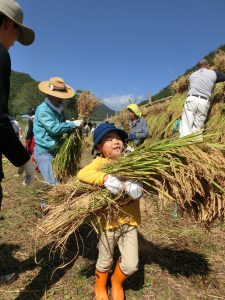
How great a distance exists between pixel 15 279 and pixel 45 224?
0.89m

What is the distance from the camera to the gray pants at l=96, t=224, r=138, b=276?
9.34ft

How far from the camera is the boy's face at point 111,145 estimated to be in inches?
118

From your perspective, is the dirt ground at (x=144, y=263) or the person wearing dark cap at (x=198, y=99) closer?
the dirt ground at (x=144, y=263)

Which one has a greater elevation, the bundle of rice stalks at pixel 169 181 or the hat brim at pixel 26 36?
the hat brim at pixel 26 36

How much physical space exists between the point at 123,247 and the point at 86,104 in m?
3.02

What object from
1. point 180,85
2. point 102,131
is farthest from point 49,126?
point 180,85

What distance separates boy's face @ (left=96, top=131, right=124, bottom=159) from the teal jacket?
1.51m

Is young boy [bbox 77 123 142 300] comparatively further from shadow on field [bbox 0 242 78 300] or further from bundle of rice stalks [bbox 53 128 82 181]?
bundle of rice stalks [bbox 53 128 82 181]

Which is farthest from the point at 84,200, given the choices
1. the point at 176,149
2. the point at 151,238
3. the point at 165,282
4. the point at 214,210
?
the point at 151,238

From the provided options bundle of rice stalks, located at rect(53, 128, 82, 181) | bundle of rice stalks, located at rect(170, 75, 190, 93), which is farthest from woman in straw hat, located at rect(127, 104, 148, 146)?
bundle of rice stalks, located at rect(53, 128, 82, 181)

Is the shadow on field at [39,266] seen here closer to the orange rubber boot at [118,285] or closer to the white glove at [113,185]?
the orange rubber boot at [118,285]

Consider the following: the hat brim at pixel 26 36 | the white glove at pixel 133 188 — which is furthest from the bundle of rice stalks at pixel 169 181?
the hat brim at pixel 26 36

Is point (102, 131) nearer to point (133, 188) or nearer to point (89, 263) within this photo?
point (133, 188)

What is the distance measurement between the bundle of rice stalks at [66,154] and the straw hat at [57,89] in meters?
0.47
